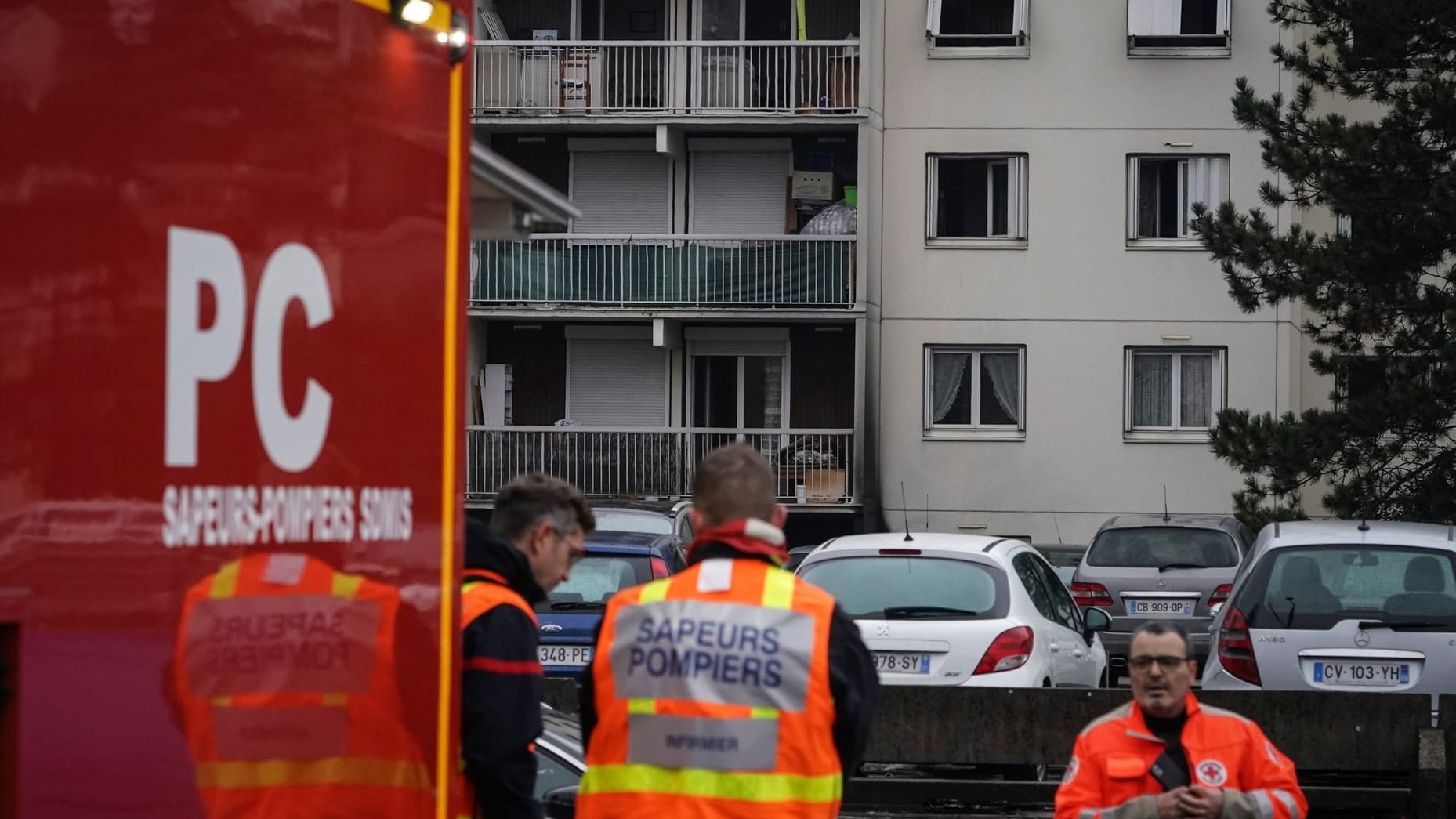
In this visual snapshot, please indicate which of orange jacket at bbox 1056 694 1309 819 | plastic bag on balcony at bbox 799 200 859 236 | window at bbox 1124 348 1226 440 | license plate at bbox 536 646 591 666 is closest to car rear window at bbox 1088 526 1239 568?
license plate at bbox 536 646 591 666

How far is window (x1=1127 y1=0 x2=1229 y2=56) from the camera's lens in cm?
3122

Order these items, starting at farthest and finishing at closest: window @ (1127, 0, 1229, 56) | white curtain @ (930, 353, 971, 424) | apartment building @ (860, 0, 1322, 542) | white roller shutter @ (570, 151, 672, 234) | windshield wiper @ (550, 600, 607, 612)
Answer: white roller shutter @ (570, 151, 672, 234) < white curtain @ (930, 353, 971, 424) < apartment building @ (860, 0, 1322, 542) < window @ (1127, 0, 1229, 56) < windshield wiper @ (550, 600, 607, 612)

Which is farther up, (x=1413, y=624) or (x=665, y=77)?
(x=665, y=77)

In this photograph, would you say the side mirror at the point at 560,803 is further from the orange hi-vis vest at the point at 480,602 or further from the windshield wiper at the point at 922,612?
the windshield wiper at the point at 922,612

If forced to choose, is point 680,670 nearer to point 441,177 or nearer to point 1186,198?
point 441,177

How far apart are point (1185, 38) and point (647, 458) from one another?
1088 centimetres

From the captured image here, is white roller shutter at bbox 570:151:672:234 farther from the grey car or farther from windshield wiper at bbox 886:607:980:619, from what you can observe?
windshield wiper at bbox 886:607:980:619

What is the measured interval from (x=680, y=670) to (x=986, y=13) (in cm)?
2881

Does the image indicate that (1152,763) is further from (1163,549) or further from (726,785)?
(1163,549)

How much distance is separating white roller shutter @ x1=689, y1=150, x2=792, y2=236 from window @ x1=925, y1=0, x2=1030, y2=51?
3263 millimetres

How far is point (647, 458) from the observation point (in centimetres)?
3186

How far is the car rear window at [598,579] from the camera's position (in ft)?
43.9

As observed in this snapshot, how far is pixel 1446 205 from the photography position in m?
22.9

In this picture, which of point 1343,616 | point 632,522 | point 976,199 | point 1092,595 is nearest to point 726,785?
point 1343,616
